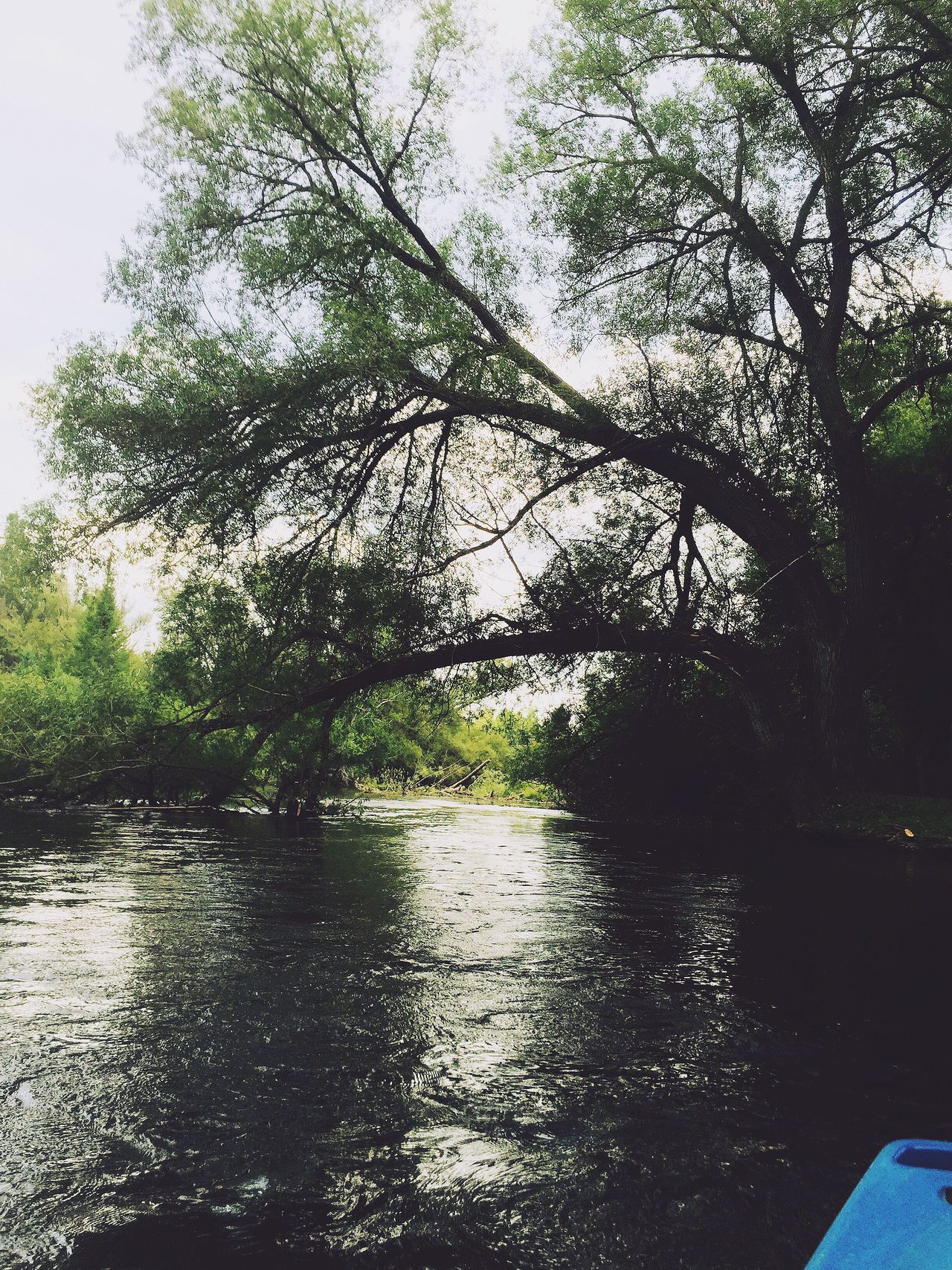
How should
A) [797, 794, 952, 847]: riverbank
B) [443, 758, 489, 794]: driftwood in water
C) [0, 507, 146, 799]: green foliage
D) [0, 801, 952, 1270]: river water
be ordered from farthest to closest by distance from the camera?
1. [443, 758, 489, 794]: driftwood in water
2. [797, 794, 952, 847]: riverbank
3. [0, 507, 146, 799]: green foliage
4. [0, 801, 952, 1270]: river water

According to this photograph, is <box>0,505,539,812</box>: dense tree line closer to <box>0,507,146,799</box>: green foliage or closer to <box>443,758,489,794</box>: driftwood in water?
<box>0,507,146,799</box>: green foliage

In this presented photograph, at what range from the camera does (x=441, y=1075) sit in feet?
10.4

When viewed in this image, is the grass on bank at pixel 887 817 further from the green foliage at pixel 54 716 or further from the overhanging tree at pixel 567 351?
the green foliage at pixel 54 716

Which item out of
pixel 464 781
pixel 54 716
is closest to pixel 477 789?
pixel 464 781

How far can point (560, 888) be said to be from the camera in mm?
7820

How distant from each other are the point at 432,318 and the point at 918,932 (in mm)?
8469

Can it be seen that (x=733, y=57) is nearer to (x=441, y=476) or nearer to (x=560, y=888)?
(x=441, y=476)

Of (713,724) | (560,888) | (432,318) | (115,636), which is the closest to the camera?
(560,888)

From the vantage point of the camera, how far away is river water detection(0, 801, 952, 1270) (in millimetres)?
2193

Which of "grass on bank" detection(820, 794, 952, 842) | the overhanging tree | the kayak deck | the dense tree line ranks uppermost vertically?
the overhanging tree

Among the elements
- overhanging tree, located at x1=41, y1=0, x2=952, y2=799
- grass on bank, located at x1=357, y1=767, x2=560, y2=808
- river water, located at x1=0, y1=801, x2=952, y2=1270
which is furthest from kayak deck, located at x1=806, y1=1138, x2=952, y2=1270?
grass on bank, located at x1=357, y1=767, x2=560, y2=808

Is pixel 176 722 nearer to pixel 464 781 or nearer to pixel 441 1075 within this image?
pixel 441 1075

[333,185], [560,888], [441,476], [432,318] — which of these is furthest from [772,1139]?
[333,185]

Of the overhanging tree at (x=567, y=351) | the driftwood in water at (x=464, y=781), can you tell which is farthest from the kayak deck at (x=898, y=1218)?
the driftwood in water at (x=464, y=781)
